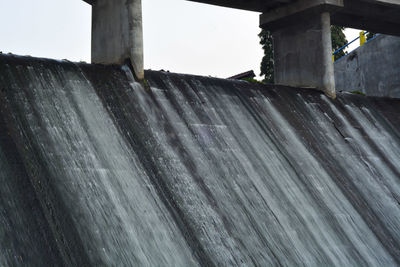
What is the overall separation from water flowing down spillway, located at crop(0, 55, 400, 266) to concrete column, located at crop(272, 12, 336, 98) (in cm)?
173

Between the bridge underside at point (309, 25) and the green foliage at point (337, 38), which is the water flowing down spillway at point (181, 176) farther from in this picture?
the green foliage at point (337, 38)

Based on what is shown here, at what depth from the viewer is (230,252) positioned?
8.52 metres

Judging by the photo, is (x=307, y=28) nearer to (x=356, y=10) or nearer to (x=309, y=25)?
(x=309, y=25)

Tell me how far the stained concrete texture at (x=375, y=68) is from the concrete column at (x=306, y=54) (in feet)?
13.1

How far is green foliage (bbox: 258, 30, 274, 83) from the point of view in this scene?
124ft

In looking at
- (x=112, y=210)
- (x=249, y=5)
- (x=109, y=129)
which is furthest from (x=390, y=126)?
(x=112, y=210)

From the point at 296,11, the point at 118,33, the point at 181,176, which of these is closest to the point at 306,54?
the point at 296,11

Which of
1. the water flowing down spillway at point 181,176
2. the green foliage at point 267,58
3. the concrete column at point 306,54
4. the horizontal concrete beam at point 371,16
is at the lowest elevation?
the green foliage at point 267,58

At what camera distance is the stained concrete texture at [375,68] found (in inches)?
724

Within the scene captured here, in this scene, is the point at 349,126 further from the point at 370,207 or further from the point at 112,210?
the point at 112,210

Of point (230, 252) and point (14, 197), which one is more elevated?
point (14, 197)

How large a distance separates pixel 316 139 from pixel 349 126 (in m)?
1.52

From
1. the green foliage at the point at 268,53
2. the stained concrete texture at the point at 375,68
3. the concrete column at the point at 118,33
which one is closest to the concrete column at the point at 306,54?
the stained concrete texture at the point at 375,68

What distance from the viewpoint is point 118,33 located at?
12109mm
